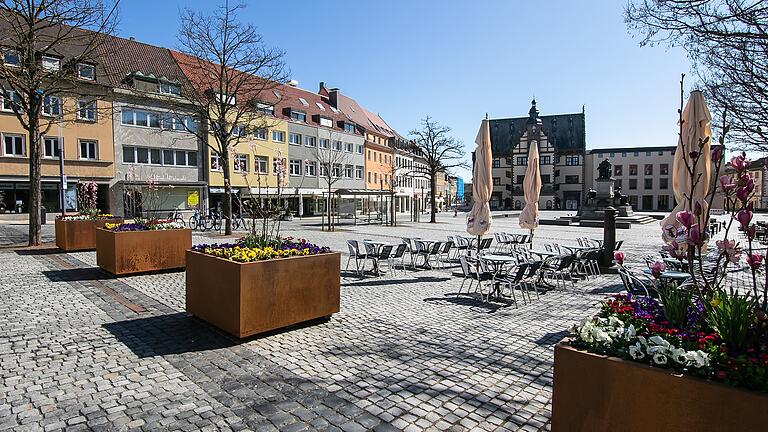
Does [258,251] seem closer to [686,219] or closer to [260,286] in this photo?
[260,286]

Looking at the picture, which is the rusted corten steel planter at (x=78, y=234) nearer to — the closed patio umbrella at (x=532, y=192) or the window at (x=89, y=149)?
A: the closed patio umbrella at (x=532, y=192)

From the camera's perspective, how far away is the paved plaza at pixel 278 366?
387cm

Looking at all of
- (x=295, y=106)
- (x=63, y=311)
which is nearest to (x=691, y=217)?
(x=63, y=311)

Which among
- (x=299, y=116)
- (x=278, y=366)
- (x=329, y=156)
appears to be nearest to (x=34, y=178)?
(x=278, y=366)

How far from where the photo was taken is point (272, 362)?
5.14m

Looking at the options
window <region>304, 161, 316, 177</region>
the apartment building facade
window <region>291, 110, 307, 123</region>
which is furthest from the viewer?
the apartment building facade

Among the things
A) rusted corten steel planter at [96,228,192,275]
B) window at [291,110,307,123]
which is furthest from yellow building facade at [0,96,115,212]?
rusted corten steel planter at [96,228,192,275]

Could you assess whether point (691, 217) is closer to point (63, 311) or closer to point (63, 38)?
point (63, 311)

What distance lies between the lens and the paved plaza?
3.87 meters

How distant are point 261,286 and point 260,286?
2cm

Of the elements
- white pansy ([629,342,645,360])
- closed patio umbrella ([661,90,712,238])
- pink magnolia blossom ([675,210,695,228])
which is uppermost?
closed patio umbrella ([661,90,712,238])

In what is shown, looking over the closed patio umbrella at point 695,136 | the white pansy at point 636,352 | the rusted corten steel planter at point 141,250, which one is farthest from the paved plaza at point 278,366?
the closed patio umbrella at point 695,136

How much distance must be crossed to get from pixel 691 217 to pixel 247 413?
3634mm

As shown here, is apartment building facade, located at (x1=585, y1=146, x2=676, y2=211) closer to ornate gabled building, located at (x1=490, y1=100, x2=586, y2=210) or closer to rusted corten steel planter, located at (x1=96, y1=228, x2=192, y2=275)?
ornate gabled building, located at (x1=490, y1=100, x2=586, y2=210)
